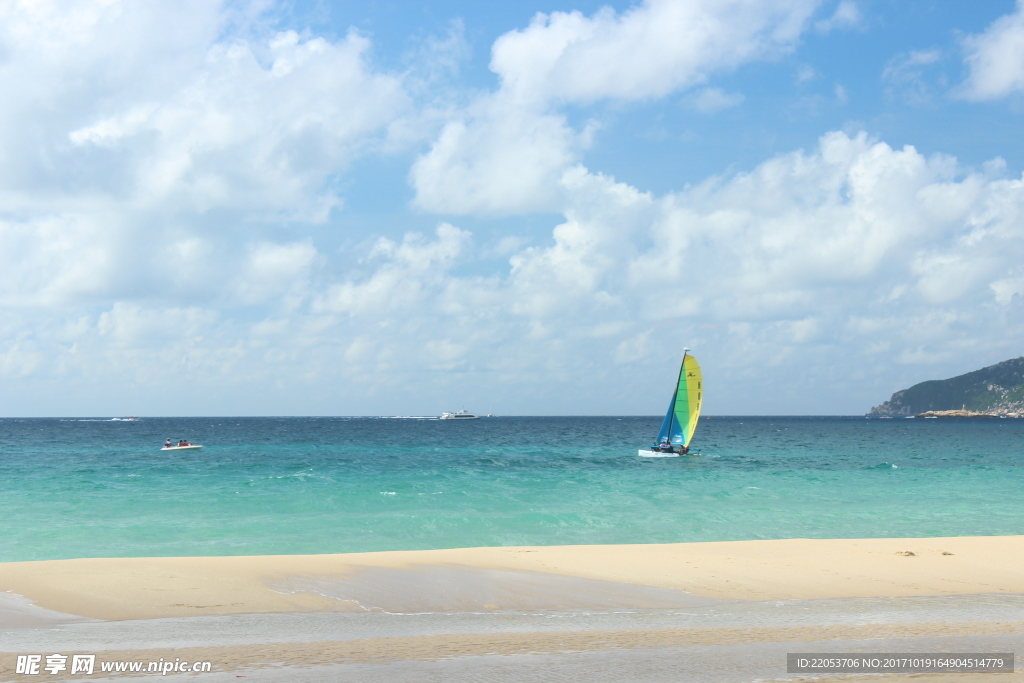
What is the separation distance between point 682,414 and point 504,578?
44049 mm

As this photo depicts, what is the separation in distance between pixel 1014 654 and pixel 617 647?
15.9 feet

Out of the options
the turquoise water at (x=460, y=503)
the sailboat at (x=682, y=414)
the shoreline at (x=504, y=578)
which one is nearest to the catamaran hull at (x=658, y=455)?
the sailboat at (x=682, y=414)

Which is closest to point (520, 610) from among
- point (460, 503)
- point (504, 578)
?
point (504, 578)

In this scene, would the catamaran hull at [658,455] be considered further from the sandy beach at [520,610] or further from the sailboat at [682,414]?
the sandy beach at [520,610]

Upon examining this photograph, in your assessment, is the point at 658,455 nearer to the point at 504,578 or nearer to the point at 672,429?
the point at 672,429

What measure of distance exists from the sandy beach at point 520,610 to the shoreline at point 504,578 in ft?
0.22

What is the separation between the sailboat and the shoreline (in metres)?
35.4

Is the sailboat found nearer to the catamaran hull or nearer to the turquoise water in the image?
the catamaran hull

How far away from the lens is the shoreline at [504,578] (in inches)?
493

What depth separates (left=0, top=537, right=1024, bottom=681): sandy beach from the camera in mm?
8602

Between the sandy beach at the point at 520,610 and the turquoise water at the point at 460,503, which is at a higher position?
the sandy beach at the point at 520,610

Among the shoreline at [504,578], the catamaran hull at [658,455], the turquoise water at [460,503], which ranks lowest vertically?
the catamaran hull at [658,455]

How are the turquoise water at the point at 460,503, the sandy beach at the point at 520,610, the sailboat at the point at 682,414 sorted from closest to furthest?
the sandy beach at the point at 520,610
the turquoise water at the point at 460,503
the sailboat at the point at 682,414

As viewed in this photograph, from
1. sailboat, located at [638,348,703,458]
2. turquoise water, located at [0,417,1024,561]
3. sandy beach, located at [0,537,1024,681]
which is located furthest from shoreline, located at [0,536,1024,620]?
sailboat, located at [638,348,703,458]
